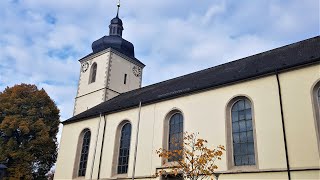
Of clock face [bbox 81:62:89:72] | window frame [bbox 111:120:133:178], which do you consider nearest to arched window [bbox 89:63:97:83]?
clock face [bbox 81:62:89:72]

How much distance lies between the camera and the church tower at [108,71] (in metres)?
27.4

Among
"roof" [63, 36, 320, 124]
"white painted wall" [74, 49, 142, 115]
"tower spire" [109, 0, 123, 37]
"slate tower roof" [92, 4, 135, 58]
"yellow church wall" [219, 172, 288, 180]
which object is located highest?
"tower spire" [109, 0, 123, 37]

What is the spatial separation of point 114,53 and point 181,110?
1462 centimetres

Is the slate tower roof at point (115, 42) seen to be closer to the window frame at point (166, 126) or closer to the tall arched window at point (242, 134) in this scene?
the window frame at point (166, 126)

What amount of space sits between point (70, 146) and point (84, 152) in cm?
146

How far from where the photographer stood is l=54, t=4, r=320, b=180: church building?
11641 mm

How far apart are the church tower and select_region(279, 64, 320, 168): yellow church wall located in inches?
682

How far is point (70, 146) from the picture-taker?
69.2ft

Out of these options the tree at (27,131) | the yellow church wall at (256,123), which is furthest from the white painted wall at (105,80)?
the yellow church wall at (256,123)

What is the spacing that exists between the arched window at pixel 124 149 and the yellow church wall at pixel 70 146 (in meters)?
2.18

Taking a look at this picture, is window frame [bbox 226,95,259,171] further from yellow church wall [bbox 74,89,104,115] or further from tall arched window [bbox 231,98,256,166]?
yellow church wall [bbox 74,89,104,115]

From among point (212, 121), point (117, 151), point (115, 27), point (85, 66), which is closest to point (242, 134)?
point (212, 121)

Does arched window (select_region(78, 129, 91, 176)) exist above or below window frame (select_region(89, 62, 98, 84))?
below

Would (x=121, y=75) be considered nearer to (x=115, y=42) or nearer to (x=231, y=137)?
(x=115, y=42)
